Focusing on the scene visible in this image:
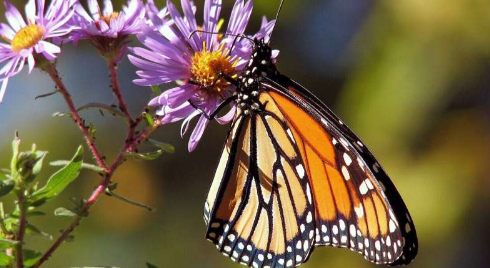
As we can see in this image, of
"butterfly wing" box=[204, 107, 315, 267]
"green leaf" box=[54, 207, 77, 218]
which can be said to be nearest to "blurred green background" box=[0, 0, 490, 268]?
"butterfly wing" box=[204, 107, 315, 267]

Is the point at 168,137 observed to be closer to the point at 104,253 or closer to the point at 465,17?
the point at 104,253

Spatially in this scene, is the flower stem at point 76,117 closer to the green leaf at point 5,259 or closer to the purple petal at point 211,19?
the green leaf at point 5,259

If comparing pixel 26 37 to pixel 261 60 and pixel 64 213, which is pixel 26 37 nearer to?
pixel 64 213

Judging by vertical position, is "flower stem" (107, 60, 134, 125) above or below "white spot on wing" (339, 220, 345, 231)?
above

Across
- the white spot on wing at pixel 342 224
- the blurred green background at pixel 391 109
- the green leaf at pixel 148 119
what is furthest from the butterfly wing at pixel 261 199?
the blurred green background at pixel 391 109

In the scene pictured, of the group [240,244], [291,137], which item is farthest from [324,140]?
[240,244]

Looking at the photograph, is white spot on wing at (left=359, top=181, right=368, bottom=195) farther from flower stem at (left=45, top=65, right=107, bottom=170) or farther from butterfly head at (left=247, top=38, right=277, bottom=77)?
flower stem at (left=45, top=65, right=107, bottom=170)

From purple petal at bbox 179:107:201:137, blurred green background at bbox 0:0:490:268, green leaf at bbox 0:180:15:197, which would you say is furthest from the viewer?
blurred green background at bbox 0:0:490:268

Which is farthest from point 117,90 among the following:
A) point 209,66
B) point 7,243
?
point 7,243
